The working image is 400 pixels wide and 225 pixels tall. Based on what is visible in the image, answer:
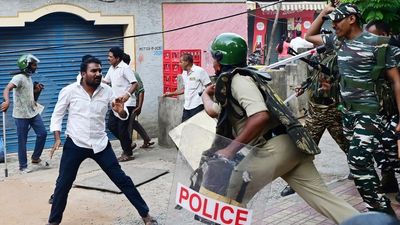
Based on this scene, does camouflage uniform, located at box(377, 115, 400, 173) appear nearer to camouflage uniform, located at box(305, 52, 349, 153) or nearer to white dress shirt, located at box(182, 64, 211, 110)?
camouflage uniform, located at box(305, 52, 349, 153)

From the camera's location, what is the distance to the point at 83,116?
5551mm

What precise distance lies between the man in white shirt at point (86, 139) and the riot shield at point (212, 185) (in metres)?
1.79

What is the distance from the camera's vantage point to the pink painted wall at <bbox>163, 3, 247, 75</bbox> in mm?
11172

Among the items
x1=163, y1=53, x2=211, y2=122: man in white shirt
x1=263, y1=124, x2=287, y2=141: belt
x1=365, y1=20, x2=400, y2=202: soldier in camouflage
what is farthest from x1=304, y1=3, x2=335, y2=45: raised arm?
x1=163, y1=53, x2=211, y2=122: man in white shirt

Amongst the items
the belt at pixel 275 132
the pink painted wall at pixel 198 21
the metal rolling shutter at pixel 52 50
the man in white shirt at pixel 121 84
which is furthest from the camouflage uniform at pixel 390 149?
the metal rolling shutter at pixel 52 50

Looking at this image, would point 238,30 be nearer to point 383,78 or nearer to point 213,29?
point 213,29

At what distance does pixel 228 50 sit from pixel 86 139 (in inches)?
79.9

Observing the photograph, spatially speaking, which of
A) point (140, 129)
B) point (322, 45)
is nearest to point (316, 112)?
point (322, 45)

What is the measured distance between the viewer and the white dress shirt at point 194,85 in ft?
28.0

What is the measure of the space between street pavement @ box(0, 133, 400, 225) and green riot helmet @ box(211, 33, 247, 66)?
139 cm

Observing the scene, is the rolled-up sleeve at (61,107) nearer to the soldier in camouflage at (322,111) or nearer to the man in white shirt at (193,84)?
the soldier in camouflage at (322,111)

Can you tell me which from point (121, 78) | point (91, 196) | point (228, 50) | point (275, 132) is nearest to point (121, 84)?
point (121, 78)

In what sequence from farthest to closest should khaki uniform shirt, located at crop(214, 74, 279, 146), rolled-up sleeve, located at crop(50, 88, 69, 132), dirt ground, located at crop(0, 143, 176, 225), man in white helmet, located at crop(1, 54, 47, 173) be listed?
man in white helmet, located at crop(1, 54, 47, 173) < dirt ground, located at crop(0, 143, 176, 225) < rolled-up sleeve, located at crop(50, 88, 69, 132) < khaki uniform shirt, located at crop(214, 74, 279, 146)

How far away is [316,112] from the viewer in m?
6.18
